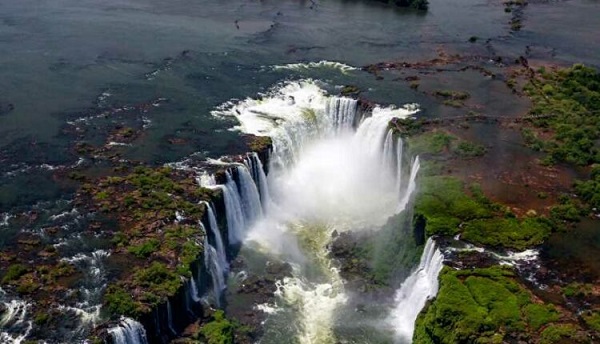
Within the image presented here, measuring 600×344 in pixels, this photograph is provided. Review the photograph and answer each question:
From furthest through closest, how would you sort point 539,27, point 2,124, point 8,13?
1. point 539,27
2. point 8,13
3. point 2,124

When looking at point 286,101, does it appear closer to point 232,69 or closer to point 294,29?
point 232,69

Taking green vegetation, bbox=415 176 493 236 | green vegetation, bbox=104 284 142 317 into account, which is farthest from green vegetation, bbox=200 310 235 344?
green vegetation, bbox=415 176 493 236

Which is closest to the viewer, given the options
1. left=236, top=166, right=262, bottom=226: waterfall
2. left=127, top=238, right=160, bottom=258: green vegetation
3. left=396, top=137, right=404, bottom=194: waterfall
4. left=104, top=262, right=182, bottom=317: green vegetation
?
left=104, top=262, right=182, bottom=317: green vegetation

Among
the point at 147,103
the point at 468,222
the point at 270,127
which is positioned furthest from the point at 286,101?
the point at 468,222

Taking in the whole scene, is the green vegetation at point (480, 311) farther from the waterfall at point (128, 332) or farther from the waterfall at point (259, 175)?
the waterfall at point (259, 175)

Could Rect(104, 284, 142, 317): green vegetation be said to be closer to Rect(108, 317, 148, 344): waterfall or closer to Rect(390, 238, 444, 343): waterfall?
Rect(108, 317, 148, 344): waterfall

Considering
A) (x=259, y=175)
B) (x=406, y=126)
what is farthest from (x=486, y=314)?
(x=406, y=126)
